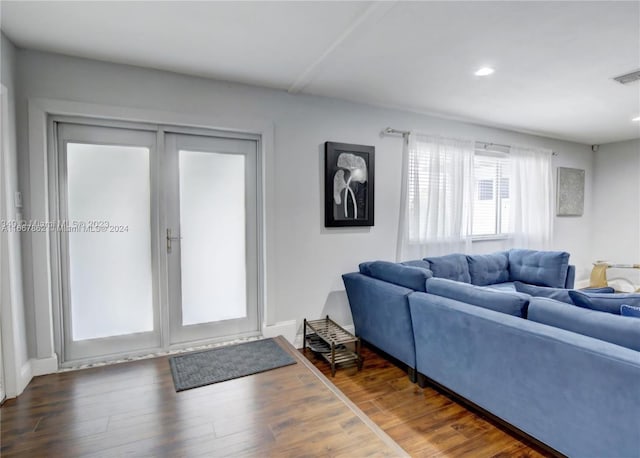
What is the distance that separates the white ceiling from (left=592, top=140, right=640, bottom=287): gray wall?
2692 mm

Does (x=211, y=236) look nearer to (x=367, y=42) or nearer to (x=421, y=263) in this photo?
(x=367, y=42)

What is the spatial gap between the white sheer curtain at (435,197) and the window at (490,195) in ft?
0.97

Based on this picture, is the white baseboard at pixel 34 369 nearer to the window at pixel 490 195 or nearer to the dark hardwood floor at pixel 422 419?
the dark hardwood floor at pixel 422 419

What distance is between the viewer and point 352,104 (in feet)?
11.6

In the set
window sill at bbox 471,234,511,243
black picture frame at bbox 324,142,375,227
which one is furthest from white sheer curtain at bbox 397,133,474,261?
black picture frame at bbox 324,142,375,227

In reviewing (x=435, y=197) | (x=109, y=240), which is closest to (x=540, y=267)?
(x=435, y=197)

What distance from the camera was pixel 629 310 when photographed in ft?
5.56

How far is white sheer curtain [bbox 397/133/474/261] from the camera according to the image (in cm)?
384

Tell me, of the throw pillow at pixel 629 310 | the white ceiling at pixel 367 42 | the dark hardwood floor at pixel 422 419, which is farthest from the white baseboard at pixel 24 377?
the throw pillow at pixel 629 310

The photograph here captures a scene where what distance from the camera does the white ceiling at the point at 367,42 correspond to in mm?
1934

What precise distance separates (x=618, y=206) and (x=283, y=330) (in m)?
5.95

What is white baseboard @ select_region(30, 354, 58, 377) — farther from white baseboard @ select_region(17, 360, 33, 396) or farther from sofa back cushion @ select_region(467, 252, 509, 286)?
sofa back cushion @ select_region(467, 252, 509, 286)

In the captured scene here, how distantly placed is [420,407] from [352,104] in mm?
2894

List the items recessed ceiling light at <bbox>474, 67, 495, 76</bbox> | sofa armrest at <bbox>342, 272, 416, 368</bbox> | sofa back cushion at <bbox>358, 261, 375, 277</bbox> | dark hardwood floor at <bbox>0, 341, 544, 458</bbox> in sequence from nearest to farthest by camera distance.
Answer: dark hardwood floor at <bbox>0, 341, 544, 458</bbox>
sofa armrest at <bbox>342, 272, 416, 368</bbox>
recessed ceiling light at <bbox>474, 67, 495, 76</bbox>
sofa back cushion at <bbox>358, 261, 375, 277</bbox>
